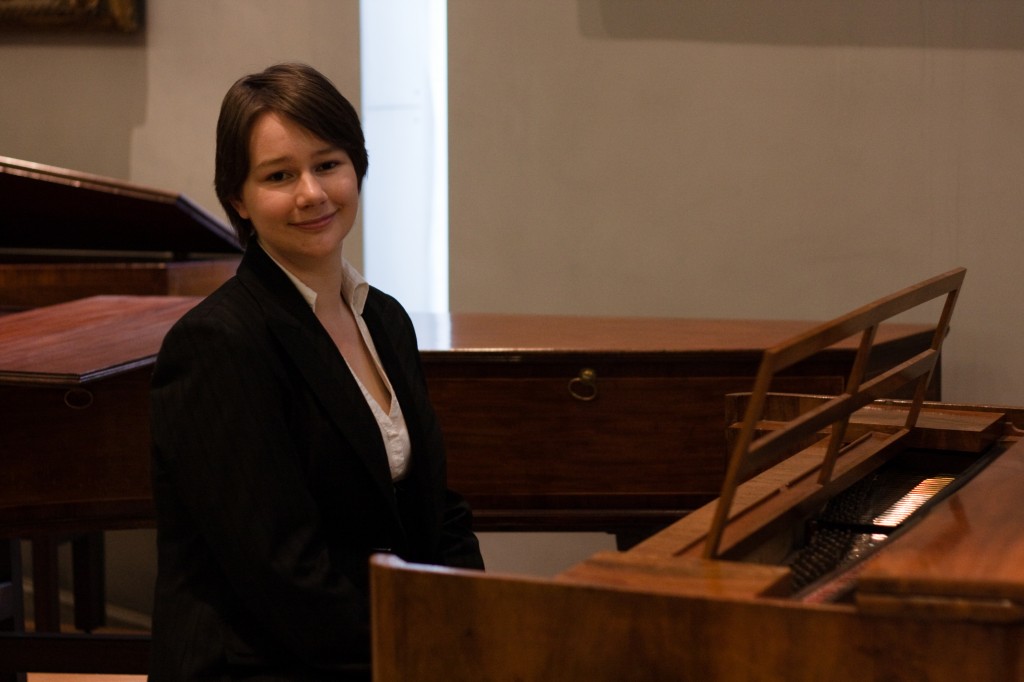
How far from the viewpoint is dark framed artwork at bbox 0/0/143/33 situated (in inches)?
163

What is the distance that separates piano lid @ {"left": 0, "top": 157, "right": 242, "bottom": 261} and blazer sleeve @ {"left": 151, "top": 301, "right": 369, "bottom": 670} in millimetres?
2111

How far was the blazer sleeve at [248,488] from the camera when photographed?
1.41 m

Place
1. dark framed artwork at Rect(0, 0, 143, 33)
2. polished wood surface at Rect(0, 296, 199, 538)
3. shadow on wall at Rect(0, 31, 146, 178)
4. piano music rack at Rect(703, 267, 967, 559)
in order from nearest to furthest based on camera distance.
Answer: piano music rack at Rect(703, 267, 967, 559) → polished wood surface at Rect(0, 296, 199, 538) → dark framed artwork at Rect(0, 0, 143, 33) → shadow on wall at Rect(0, 31, 146, 178)

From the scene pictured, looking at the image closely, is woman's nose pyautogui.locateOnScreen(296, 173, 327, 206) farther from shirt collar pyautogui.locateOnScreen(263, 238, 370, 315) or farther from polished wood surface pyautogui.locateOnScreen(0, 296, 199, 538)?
polished wood surface pyautogui.locateOnScreen(0, 296, 199, 538)

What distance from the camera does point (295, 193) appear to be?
5.11 ft

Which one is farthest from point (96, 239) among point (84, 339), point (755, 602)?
point (755, 602)

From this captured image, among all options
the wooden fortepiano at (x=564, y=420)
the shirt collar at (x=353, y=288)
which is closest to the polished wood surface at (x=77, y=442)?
the wooden fortepiano at (x=564, y=420)

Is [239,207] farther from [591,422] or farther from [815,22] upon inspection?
[815,22]

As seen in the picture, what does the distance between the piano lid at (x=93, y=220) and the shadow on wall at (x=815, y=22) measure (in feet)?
4.42

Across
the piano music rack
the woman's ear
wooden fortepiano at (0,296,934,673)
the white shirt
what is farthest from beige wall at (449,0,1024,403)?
the woman's ear

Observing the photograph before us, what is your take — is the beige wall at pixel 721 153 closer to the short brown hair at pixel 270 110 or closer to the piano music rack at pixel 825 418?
the piano music rack at pixel 825 418

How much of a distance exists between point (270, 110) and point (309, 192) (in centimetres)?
12

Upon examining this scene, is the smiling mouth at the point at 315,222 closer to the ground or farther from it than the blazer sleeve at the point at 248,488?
farther from it

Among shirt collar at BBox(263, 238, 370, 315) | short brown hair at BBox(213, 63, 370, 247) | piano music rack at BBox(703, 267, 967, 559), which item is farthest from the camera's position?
shirt collar at BBox(263, 238, 370, 315)
